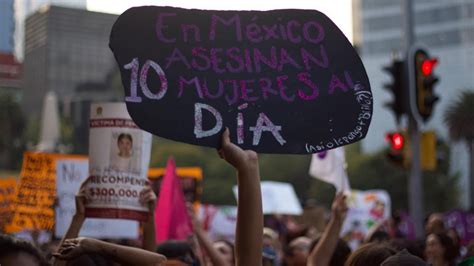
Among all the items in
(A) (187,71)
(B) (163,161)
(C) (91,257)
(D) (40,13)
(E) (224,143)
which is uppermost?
(D) (40,13)

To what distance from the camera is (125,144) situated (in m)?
4.93

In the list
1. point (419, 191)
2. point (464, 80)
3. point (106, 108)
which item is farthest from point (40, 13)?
point (106, 108)

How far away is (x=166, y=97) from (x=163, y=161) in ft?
225

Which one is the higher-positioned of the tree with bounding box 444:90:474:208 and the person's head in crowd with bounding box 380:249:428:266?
the person's head in crowd with bounding box 380:249:428:266

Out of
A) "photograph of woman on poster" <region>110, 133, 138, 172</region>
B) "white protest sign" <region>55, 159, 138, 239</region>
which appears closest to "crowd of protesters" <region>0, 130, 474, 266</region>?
"photograph of woman on poster" <region>110, 133, 138, 172</region>

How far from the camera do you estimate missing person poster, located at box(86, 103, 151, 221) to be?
4684 millimetres

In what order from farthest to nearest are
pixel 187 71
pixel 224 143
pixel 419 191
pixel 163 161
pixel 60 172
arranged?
pixel 163 161 → pixel 419 191 → pixel 60 172 → pixel 187 71 → pixel 224 143

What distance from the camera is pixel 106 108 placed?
16.1ft

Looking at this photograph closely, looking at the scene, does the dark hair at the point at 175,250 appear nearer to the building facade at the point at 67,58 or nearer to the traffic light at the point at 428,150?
the traffic light at the point at 428,150

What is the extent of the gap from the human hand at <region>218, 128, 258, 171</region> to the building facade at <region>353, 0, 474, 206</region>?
74.0 m

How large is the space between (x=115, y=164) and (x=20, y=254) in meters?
2.34

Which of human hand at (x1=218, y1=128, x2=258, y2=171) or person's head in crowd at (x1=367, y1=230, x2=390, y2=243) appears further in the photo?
person's head in crowd at (x1=367, y1=230, x2=390, y2=243)

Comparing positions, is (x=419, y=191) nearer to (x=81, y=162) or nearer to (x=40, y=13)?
(x=81, y=162)

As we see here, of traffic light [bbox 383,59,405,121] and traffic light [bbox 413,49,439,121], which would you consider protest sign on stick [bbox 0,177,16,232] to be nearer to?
traffic light [bbox 383,59,405,121]
